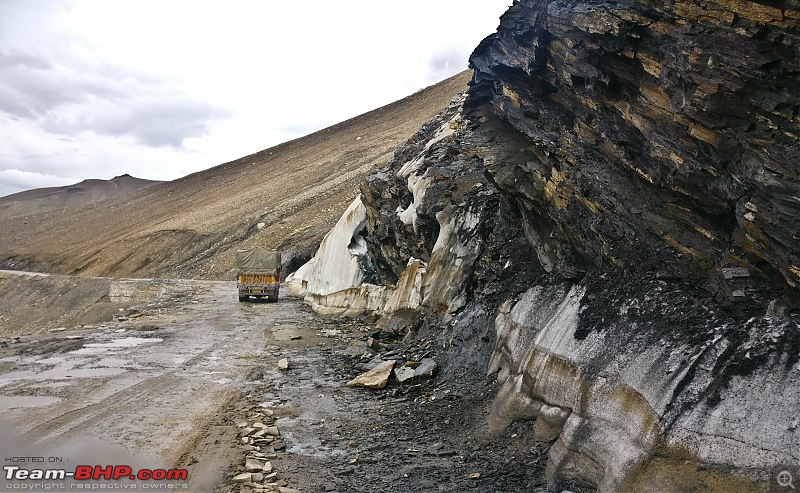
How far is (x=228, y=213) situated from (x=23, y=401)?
59093 millimetres

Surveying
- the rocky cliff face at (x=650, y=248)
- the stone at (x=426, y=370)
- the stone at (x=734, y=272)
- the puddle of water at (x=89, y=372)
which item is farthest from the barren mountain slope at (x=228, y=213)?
the stone at (x=734, y=272)

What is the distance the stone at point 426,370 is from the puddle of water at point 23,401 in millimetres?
6025

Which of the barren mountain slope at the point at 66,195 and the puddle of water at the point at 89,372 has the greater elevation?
the barren mountain slope at the point at 66,195

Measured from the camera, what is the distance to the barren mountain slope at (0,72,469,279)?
183 ft

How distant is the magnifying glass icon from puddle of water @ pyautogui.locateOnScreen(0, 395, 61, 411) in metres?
9.55

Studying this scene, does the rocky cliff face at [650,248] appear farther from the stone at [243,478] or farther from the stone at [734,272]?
the stone at [243,478]

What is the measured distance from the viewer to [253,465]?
683 cm

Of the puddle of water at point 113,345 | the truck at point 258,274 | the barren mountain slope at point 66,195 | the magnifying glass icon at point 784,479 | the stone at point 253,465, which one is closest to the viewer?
the magnifying glass icon at point 784,479

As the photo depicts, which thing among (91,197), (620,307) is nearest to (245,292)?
(620,307)

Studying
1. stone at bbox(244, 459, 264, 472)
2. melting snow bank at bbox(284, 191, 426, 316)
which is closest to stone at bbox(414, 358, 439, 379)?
stone at bbox(244, 459, 264, 472)

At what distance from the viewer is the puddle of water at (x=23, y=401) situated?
869cm

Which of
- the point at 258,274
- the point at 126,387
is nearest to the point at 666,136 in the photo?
the point at 126,387

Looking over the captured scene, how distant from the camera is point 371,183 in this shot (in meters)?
22.3

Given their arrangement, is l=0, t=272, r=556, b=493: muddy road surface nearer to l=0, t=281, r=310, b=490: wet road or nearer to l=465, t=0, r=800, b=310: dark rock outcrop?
l=0, t=281, r=310, b=490: wet road
